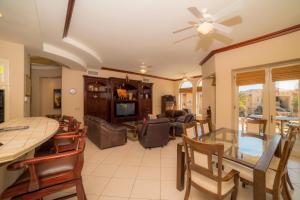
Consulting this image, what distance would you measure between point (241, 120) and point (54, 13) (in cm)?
491

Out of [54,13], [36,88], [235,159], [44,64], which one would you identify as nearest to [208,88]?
[235,159]

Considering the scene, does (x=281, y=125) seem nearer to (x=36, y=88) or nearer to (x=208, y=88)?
(x=208, y=88)

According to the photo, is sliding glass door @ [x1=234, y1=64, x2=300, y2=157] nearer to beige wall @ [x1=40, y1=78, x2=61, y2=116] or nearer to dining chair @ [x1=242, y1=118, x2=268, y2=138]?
dining chair @ [x1=242, y1=118, x2=268, y2=138]

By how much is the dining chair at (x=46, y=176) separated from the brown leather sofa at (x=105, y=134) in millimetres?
2307

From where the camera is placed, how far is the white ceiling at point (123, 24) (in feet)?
6.73

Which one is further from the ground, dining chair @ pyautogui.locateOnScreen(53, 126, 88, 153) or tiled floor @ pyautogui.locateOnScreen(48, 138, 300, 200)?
dining chair @ pyautogui.locateOnScreen(53, 126, 88, 153)

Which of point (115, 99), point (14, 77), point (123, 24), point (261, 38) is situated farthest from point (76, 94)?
point (261, 38)

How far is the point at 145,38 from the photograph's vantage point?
127 inches

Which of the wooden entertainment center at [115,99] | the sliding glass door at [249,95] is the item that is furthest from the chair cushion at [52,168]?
the wooden entertainment center at [115,99]

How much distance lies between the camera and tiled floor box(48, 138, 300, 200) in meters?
1.95

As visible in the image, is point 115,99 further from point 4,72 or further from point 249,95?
point 249,95

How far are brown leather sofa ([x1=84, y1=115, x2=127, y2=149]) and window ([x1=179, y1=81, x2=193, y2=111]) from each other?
5974mm

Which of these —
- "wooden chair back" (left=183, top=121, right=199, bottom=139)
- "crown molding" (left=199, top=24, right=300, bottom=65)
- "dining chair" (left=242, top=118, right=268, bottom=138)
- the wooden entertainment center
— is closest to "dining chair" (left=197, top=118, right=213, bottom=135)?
"wooden chair back" (left=183, top=121, right=199, bottom=139)

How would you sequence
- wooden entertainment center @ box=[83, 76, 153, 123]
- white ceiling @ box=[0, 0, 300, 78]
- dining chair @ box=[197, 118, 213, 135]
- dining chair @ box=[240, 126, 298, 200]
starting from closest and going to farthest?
dining chair @ box=[240, 126, 298, 200], white ceiling @ box=[0, 0, 300, 78], dining chair @ box=[197, 118, 213, 135], wooden entertainment center @ box=[83, 76, 153, 123]
